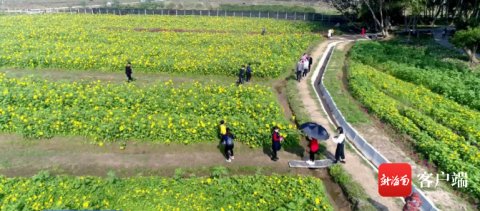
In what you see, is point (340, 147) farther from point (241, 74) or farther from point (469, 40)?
point (469, 40)

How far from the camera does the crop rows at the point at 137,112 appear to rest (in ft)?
53.1

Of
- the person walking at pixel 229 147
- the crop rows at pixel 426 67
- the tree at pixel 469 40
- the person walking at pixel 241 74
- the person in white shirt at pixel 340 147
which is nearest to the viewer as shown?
the person in white shirt at pixel 340 147

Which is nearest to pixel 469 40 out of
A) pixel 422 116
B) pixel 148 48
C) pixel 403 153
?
pixel 422 116

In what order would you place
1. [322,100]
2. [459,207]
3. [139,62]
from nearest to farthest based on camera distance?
[459,207] < [322,100] < [139,62]

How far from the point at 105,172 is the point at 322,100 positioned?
13467 mm

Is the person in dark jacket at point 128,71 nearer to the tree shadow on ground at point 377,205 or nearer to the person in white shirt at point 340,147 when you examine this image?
the person in white shirt at point 340,147

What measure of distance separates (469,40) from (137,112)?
91.6 ft

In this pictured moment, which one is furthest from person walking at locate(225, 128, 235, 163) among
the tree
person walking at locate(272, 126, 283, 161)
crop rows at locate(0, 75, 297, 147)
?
the tree

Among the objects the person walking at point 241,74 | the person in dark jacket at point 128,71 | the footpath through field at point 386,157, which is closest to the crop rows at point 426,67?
the footpath through field at point 386,157

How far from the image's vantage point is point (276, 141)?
46.9ft

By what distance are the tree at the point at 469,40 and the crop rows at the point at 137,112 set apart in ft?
65.6

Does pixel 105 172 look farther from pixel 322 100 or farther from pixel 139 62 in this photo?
pixel 139 62

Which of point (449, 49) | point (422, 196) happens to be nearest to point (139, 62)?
point (422, 196)

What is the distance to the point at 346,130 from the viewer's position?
1720 centimetres
